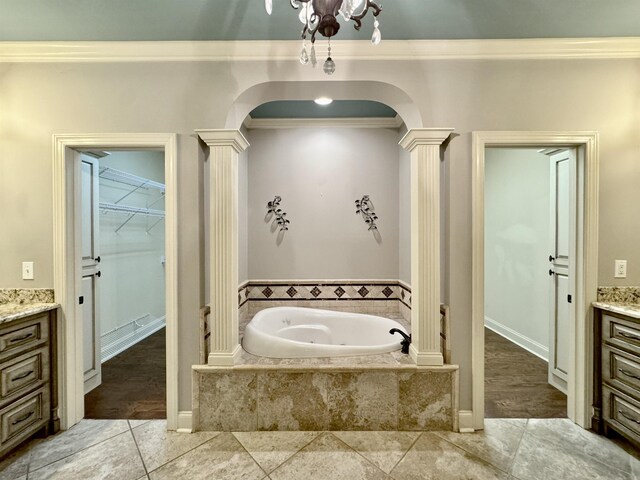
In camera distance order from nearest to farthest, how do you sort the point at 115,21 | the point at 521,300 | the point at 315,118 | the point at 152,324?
the point at 115,21
the point at 315,118
the point at 521,300
the point at 152,324

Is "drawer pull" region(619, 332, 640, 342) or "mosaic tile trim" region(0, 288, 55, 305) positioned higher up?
"mosaic tile trim" region(0, 288, 55, 305)

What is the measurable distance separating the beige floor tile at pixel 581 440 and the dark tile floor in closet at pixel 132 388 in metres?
2.69

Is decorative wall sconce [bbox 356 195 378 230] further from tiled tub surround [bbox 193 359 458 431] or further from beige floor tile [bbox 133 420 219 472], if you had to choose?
beige floor tile [bbox 133 420 219 472]

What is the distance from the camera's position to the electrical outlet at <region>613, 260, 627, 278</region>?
2.05 meters

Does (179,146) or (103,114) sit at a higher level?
(103,114)

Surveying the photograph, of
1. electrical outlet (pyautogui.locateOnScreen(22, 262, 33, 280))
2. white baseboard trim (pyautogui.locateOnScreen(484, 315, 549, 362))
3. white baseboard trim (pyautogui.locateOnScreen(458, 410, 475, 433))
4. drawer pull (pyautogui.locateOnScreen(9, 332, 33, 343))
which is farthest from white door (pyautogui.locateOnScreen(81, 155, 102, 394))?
white baseboard trim (pyautogui.locateOnScreen(484, 315, 549, 362))

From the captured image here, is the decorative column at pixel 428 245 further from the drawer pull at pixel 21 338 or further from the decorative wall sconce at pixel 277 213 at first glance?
the drawer pull at pixel 21 338

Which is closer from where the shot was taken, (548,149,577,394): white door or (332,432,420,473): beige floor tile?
(332,432,420,473): beige floor tile

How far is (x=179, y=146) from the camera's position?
82.1 inches

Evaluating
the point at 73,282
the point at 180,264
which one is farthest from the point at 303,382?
the point at 73,282

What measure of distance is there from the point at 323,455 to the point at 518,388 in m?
1.91

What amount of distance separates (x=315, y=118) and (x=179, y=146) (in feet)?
5.28

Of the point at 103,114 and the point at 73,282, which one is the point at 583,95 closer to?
the point at 103,114

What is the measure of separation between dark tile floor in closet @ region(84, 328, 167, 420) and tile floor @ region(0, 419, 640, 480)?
0.68 feet
